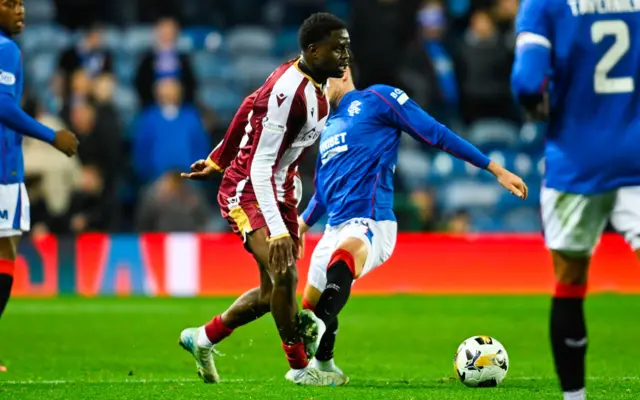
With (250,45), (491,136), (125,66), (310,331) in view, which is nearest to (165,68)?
(125,66)

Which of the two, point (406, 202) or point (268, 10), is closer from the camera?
point (406, 202)

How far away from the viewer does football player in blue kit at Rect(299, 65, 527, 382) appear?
7652 millimetres

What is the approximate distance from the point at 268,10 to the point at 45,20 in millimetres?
3815

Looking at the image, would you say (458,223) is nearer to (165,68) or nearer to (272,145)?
(165,68)

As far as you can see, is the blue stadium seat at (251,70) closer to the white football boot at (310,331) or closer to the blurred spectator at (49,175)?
the blurred spectator at (49,175)

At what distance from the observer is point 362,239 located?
25.2 ft

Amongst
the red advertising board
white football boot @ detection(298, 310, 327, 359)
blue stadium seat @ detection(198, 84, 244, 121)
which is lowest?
the red advertising board

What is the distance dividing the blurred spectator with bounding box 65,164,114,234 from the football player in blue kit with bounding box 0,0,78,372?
8437mm

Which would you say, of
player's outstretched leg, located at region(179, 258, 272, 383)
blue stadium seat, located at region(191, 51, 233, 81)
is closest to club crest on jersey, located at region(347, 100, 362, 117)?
player's outstretched leg, located at region(179, 258, 272, 383)

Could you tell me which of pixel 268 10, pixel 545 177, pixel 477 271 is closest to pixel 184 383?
pixel 545 177

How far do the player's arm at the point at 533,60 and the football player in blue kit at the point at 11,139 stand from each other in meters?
3.16

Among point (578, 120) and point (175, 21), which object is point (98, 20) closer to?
point (175, 21)

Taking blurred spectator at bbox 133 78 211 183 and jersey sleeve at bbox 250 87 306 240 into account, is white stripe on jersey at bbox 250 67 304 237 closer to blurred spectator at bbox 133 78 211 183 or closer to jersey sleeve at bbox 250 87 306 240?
jersey sleeve at bbox 250 87 306 240

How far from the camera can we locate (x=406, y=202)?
655 inches
